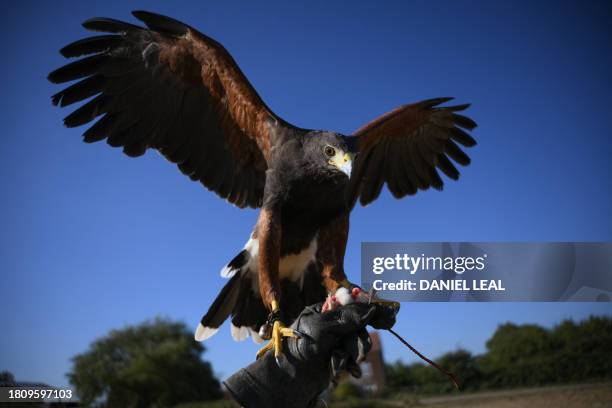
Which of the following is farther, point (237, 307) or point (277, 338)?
point (237, 307)

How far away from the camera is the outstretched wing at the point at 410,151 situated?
507 cm

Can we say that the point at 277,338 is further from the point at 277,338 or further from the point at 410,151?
the point at 410,151

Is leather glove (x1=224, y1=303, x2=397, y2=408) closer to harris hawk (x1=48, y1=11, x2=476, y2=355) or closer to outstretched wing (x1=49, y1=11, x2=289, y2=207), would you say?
harris hawk (x1=48, y1=11, x2=476, y2=355)

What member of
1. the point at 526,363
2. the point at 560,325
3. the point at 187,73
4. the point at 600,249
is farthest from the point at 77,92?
the point at 560,325

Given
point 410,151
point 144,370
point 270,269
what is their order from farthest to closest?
point 144,370 < point 410,151 < point 270,269

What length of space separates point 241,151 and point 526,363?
2720cm

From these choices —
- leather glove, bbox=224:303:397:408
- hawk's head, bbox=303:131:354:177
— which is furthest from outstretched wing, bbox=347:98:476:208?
leather glove, bbox=224:303:397:408

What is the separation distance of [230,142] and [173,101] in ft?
2.07

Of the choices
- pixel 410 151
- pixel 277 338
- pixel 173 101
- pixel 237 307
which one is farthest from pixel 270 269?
pixel 410 151

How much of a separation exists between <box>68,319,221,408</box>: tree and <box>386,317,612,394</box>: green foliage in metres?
12.6

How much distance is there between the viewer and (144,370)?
29.4 m

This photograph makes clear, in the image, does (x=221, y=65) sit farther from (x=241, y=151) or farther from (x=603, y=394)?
(x=603, y=394)

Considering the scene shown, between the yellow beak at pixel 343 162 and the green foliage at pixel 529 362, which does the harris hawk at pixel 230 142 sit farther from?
the green foliage at pixel 529 362

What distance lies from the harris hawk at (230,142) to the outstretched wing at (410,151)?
28 centimetres
